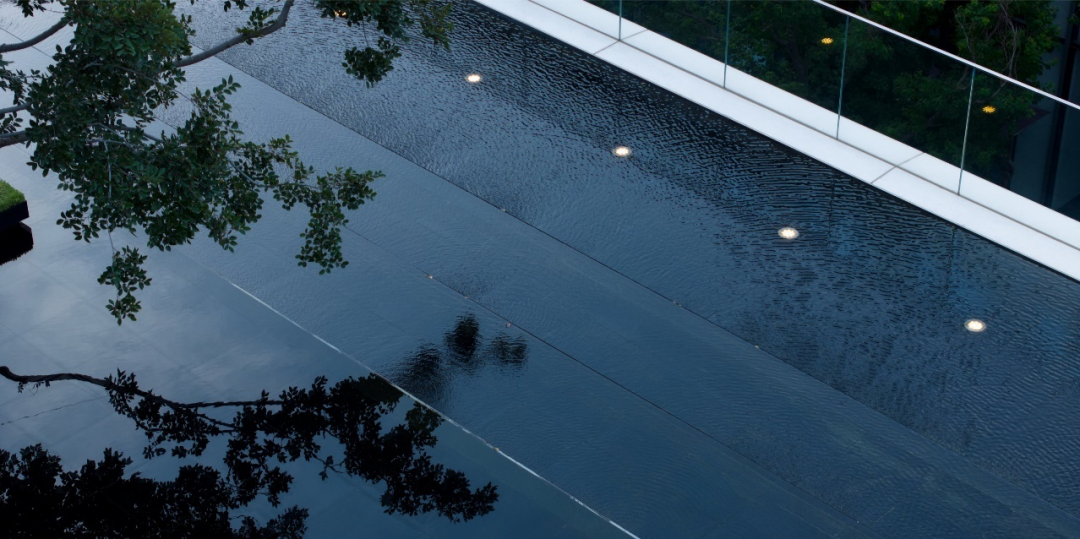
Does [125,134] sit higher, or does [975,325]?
[975,325]

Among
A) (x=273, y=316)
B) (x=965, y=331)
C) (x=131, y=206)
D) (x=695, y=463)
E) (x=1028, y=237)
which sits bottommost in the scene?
(x=273, y=316)

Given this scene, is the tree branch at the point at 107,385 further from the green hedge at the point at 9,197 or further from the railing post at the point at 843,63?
the railing post at the point at 843,63

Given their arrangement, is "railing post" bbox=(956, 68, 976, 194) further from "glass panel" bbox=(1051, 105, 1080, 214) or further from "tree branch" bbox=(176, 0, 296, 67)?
"tree branch" bbox=(176, 0, 296, 67)

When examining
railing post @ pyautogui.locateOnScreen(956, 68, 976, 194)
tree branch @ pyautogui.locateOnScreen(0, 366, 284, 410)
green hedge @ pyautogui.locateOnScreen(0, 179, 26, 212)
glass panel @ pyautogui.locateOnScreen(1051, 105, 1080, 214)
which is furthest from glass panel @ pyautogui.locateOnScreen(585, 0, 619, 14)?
tree branch @ pyautogui.locateOnScreen(0, 366, 284, 410)

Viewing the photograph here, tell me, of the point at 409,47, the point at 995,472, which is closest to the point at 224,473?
the point at 995,472

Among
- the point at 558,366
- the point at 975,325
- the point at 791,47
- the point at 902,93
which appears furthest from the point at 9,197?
the point at 975,325

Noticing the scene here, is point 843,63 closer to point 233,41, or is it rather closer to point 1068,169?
point 1068,169

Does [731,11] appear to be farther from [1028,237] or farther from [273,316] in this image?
[273,316]
